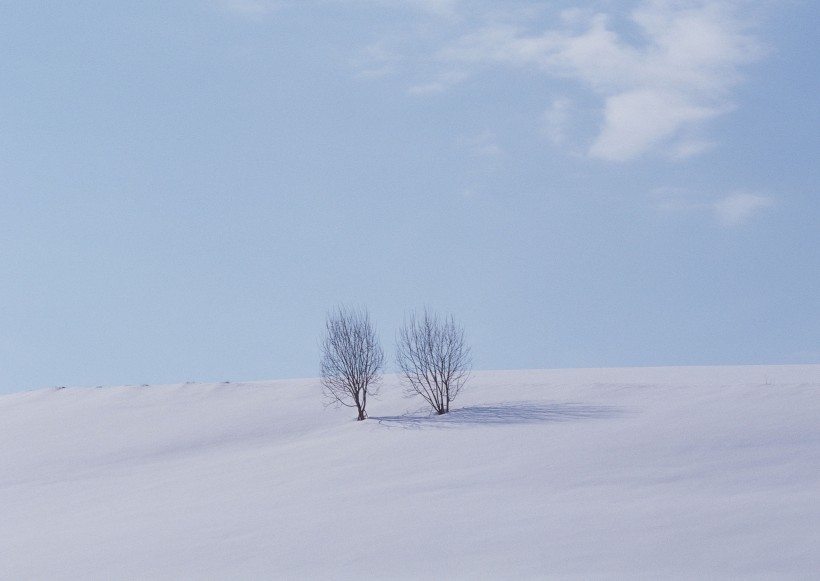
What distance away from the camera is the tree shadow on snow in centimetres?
2888

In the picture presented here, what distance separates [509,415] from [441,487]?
9223mm

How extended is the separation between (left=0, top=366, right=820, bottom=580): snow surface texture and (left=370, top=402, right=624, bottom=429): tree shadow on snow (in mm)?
150

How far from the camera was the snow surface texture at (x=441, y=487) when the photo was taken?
15844 mm

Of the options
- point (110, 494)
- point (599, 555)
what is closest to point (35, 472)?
point (110, 494)

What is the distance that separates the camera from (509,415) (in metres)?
30.3

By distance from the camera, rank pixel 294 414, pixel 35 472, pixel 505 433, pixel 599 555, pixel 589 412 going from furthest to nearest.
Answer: pixel 294 414
pixel 35 472
pixel 589 412
pixel 505 433
pixel 599 555

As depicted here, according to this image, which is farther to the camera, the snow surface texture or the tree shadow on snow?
the tree shadow on snow

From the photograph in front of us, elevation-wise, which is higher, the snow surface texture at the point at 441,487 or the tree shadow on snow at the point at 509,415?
the tree shadow on snow at the point at 509,415

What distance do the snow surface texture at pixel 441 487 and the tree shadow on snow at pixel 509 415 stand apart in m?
0.15

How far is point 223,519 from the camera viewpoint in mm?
20672

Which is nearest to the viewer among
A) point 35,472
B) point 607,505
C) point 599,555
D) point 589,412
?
point 599,555

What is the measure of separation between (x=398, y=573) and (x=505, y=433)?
12288 mm

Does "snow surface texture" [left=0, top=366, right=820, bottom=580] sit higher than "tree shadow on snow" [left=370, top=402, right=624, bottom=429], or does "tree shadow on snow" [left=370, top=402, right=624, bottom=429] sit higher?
"tree shadow on snow" [left=370, top=402, right=624, bottom=429]

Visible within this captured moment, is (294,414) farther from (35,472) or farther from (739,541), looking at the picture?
(739,541)
